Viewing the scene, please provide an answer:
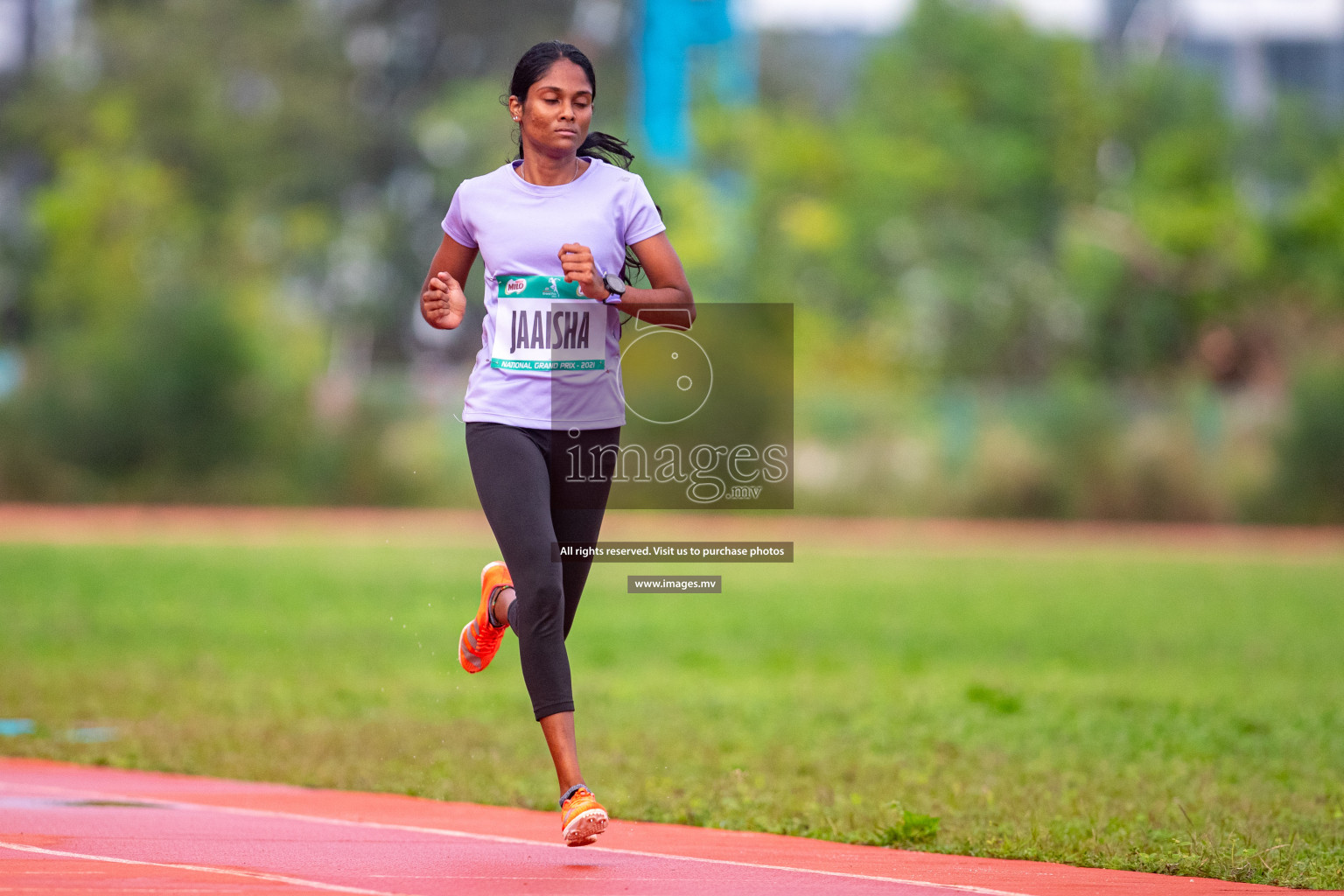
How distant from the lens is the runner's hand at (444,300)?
6203 mm

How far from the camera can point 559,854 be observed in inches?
240

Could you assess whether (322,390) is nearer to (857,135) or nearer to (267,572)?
(267,572)

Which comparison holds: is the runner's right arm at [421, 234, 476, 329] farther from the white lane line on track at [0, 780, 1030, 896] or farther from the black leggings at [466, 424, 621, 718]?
the white lane line on track at [0, 780, 1030, 896]

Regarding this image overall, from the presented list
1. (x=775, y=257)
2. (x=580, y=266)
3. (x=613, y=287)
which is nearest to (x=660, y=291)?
(x=613, y=287)

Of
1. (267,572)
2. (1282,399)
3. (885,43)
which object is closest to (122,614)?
(267,572)

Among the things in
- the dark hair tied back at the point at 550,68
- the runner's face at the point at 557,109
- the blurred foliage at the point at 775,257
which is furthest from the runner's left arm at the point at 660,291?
the blurred foliage at the point at 775,257

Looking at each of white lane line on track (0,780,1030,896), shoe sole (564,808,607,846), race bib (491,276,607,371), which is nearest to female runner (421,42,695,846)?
race bib (491,276,607,371)

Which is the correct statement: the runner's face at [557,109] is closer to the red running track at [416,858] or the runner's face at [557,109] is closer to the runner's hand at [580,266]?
the runner's hand at [580,266]

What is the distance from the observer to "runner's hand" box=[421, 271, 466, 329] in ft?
20.4

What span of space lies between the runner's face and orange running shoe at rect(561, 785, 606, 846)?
6.97ft

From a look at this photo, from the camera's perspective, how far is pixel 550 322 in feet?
19.5

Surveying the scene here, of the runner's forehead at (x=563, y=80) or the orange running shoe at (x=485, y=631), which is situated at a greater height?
the runner's forehead at (x=563, y=80)

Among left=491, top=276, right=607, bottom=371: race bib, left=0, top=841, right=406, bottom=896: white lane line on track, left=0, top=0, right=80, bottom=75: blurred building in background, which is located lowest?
left=0, top=841, right=406, bottom=896: white lane line on track

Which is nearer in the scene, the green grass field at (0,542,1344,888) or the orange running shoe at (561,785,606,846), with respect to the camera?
the orange running shoe at (561,785,606,846)
